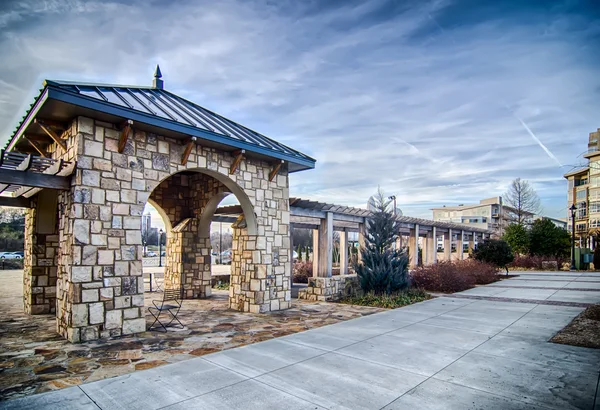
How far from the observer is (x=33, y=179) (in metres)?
6.26

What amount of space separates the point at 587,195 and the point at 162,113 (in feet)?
183

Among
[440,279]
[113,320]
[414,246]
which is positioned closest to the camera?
[113,320]

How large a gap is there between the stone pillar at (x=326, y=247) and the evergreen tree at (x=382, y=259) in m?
0.99

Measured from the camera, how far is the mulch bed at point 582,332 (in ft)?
19.9

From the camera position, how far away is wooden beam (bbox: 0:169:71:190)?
594 centimetres

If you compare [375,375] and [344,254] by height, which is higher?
[344,254]

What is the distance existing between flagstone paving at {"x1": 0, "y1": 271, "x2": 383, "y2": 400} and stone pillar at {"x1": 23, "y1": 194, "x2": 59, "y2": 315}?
536 mm

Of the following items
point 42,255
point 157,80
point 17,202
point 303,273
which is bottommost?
point 303,273

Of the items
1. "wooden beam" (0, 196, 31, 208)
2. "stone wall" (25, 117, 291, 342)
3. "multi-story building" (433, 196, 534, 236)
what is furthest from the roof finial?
"multi-story building" (433, 196, 534, 236)

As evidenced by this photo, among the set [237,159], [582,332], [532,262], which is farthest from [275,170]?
[532,262]

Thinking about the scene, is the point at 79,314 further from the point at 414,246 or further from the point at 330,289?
the point at 414,246

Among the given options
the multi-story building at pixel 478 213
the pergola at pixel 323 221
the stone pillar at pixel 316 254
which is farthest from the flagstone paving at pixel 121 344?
the multi-story building at pixel 478 213

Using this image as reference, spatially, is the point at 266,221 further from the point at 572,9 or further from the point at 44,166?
the point at 572,9

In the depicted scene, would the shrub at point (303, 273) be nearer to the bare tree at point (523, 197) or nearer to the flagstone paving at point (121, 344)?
the flagstone paving at point (121, 344)
